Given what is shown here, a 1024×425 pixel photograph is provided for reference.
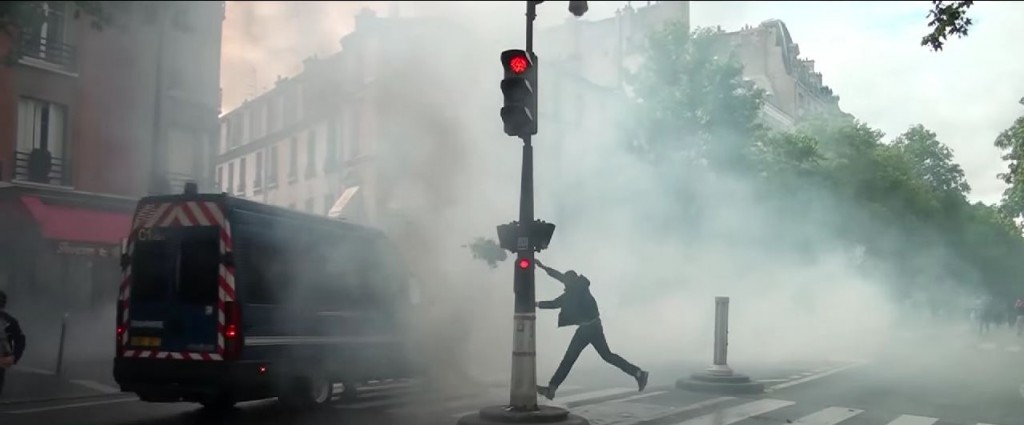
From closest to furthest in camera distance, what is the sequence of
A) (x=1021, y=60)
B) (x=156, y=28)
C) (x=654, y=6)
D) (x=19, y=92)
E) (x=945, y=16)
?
(x=156, y=28), (x=945, y=16), (x=1021, y=60), (x=19, y=92), (x=654, y=6)

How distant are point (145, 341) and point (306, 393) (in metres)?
1.22

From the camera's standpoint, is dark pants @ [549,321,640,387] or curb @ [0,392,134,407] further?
curb @ [0,392,134,407]

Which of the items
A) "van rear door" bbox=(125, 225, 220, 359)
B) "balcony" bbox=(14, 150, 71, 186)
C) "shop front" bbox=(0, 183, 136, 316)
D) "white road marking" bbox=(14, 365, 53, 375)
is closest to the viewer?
"van rear door" bbox=(125, 225, 220, 359)

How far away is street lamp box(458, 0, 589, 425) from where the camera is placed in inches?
217

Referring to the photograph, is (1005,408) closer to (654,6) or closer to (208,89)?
(208,89)

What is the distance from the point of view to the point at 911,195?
44.6ft

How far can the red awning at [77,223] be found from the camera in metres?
10.4

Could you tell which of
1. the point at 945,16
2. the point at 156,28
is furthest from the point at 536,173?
the point at 156,28

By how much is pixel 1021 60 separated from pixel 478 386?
5727 mm

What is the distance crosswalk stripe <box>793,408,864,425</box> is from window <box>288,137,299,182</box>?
510 cm

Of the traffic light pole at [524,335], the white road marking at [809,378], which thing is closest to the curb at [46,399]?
the traffic light pole at [524,335]

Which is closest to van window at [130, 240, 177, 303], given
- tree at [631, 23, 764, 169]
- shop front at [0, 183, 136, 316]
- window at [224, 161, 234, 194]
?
window at [224, 161, 234, 194]

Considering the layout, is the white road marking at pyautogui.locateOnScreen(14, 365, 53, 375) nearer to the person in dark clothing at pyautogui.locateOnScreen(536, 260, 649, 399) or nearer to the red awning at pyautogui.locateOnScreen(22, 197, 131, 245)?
the red awning at pyautogui.locateOnScreen(22, 197, 131, 245)

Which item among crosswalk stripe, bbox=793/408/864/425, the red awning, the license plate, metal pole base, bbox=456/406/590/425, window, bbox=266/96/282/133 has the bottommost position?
crosswalk stripe, bbox=793/408/864/425
